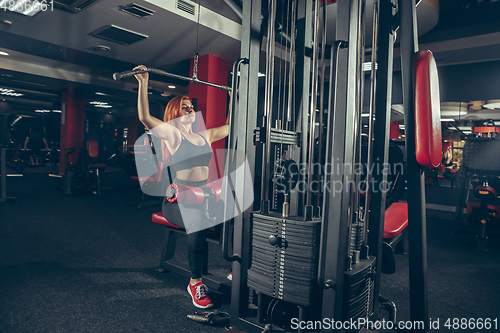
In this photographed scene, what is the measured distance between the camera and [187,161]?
2.11 metres

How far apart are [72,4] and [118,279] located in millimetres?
3711

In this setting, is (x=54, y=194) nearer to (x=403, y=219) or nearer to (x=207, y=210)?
(x=207, y=210)

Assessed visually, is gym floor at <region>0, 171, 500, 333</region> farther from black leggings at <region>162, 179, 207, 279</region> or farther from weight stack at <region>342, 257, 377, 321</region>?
weight stack at <region>342, 257, 377, 321</region>

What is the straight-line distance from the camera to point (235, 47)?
5.76 meters

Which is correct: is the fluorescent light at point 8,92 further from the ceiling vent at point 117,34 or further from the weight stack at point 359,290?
the weight stack at point 359,290

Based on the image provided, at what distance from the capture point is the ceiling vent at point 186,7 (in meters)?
4.41

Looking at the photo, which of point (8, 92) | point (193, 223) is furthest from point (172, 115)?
point (8, 92)

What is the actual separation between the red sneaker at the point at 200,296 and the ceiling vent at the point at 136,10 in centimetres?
380

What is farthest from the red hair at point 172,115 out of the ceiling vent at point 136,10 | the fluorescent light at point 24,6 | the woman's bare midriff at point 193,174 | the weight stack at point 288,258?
the fluorescent light at point 24,6

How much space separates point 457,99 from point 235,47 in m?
4.29

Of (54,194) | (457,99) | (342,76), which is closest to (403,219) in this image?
(342,76)

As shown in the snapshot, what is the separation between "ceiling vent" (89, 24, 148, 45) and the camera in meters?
5.03

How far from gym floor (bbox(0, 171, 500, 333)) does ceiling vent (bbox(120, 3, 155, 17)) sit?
292 cm

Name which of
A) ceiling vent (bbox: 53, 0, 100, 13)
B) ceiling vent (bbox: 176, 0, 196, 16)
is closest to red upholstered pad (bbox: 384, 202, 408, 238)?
ceiling vent (bbox: 176, 0, 196, 16)
